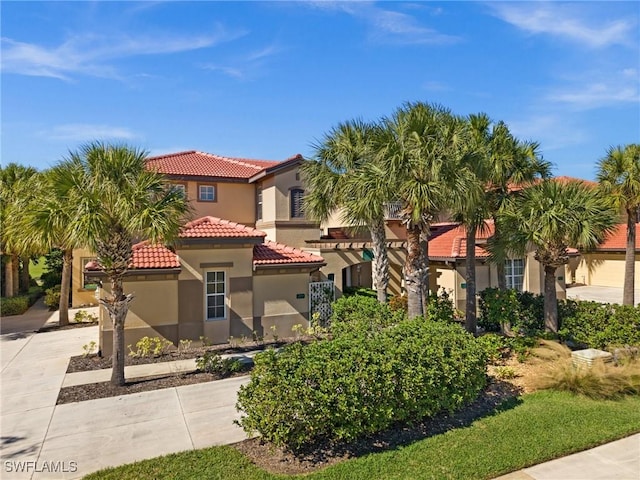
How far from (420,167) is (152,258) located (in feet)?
32.8

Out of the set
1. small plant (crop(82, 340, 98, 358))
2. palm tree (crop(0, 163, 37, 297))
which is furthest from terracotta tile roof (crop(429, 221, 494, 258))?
palm tree (crop(0, 163, 37, 297))

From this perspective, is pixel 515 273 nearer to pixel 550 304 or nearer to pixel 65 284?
pixel 550 304

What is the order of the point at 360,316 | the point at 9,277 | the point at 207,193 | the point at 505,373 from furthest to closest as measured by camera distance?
the point at 9,277, the point at 207,193, the point at 360,316, the point at 505,373

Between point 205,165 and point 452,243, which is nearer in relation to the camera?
point 452,243

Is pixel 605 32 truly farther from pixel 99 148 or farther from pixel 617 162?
pixel 99 148

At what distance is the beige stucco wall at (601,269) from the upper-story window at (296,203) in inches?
1034

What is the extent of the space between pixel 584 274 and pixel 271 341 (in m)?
30.7

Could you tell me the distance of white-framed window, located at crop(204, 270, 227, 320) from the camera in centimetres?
1473

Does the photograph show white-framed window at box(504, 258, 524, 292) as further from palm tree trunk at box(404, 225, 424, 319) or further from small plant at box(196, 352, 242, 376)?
small plant at box(196, 352, 242, 376)

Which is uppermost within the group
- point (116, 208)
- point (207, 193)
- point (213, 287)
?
point (207, 193)

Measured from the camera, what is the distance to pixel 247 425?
22.0 feet

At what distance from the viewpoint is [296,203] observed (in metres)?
21.6

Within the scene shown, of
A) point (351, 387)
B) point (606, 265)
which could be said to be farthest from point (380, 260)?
point (606, 265)


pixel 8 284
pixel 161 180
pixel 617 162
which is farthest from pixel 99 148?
pixel 617 162
